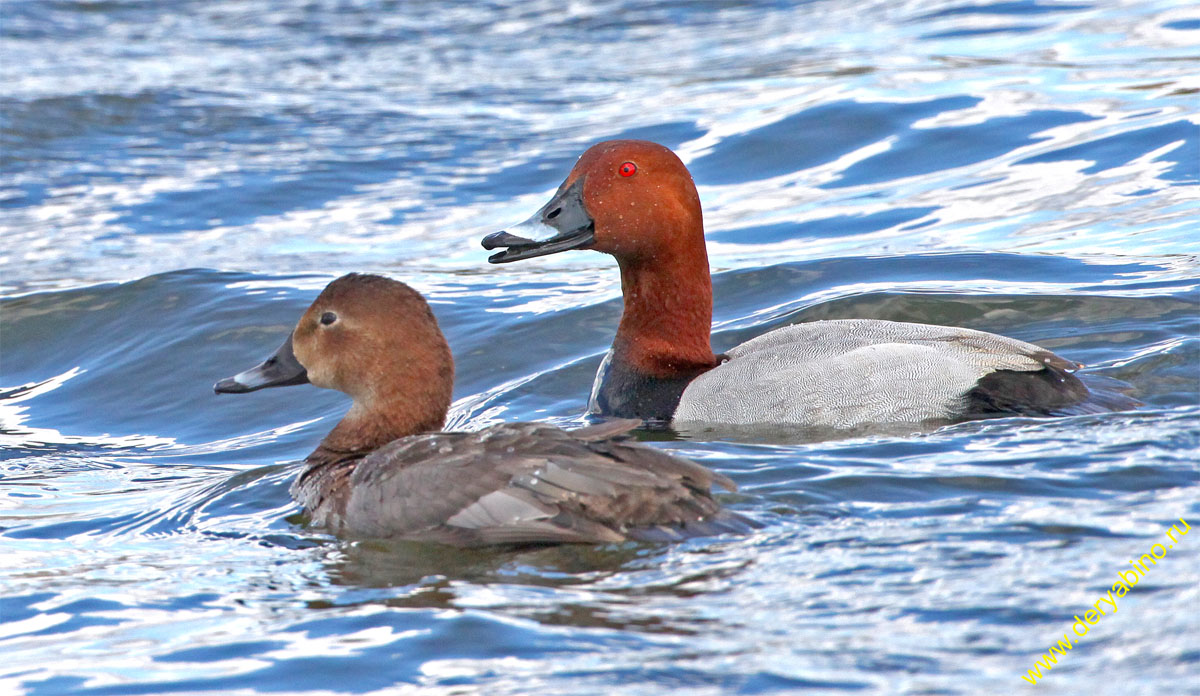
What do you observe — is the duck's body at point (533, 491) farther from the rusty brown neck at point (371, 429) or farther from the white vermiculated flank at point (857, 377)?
the white vermiculated flank at point (857, 377)

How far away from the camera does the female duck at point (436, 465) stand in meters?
5.09

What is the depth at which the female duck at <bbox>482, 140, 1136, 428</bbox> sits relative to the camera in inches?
253

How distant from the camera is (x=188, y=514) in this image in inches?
247

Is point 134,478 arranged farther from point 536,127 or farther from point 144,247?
point 536,127

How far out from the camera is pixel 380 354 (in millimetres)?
6137

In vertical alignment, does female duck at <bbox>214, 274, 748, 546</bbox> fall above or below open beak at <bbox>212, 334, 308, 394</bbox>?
below

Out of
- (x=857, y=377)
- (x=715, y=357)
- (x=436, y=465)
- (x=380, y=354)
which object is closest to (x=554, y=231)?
(x=715, y=357)

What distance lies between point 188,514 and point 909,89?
9339 mm

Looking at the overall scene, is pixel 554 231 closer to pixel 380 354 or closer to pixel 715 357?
pixel 715 357

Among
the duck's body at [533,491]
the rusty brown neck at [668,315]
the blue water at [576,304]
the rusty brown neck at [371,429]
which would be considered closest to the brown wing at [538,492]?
the duck's body at [533,491]

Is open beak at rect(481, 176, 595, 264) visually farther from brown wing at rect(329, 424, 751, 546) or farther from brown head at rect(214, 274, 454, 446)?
brown wing at rect(329, 424, 751, 546)

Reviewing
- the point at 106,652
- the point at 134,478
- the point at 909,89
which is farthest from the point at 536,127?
the point at 106,652

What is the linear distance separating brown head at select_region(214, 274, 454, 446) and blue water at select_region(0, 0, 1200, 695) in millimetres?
597

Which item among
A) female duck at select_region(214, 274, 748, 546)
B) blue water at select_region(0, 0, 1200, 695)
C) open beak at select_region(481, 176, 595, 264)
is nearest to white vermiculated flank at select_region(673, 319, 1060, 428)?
blue water at select_region(0, 0, 1200, 695)
